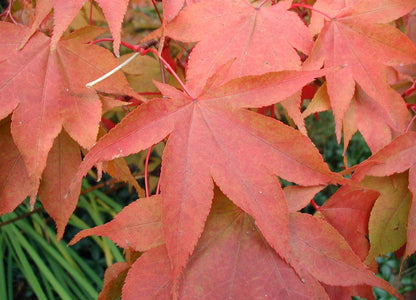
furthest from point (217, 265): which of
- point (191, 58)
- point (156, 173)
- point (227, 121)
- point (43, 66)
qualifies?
point (156, 173)

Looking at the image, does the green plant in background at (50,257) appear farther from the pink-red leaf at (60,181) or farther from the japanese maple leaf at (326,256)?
the japanese maple leaf at (326,256)

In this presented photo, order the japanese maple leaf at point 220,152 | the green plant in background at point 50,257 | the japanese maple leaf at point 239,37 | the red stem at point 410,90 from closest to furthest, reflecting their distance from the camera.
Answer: the japanese maple leaf at point 220,152
the japanese maple leaf at point 239,37
the red stem at point 410,90
the green plant in background at point 50,257

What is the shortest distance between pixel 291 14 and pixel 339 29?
A: 9 cm

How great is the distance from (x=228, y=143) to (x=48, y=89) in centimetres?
30

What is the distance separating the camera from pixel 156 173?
1471 mm

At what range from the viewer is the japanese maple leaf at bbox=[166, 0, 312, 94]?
0.58m

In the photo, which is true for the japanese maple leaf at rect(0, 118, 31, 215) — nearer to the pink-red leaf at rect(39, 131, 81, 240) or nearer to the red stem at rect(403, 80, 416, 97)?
the pink-red leaf at rect(39, 131, 81, 240)

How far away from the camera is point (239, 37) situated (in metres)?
0.60

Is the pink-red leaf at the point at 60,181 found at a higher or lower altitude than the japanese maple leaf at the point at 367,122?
higher

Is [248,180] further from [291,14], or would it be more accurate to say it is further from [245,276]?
[291,14]

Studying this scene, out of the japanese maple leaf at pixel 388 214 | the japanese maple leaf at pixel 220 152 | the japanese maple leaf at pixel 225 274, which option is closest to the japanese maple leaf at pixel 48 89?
the japanese maple leaf at pixel 220 152

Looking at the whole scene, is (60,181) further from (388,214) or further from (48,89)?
(388,214)

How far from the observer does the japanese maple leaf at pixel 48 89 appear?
1.82 feet

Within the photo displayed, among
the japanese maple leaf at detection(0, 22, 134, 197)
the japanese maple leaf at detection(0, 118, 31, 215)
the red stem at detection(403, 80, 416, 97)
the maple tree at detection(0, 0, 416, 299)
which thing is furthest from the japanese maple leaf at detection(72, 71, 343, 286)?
the red stem at detection(403, 80, 416, 97)
